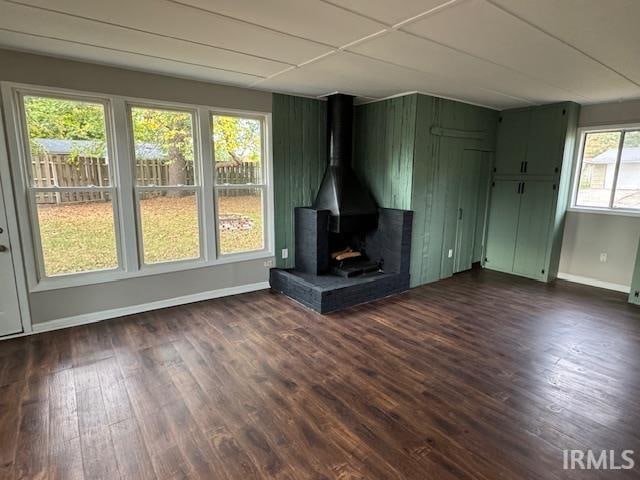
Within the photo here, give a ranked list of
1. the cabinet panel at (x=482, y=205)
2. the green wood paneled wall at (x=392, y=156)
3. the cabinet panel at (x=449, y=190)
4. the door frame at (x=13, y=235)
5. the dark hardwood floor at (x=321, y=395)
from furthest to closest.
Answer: the cabinet panel at (x=482, y=205) → the cabinet panel at (x=449, y=190) → the green wood paneled wall at (x=392, y=156) → the door frame at (x=13, y=235) → the dark hardwood floor at (x=321, y=395)

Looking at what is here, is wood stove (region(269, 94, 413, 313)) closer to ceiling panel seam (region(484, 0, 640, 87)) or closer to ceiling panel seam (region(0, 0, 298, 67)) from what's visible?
ceiling panel seam (region(0, 0, 298, 67))

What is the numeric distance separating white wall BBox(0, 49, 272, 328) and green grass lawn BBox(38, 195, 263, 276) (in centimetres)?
22

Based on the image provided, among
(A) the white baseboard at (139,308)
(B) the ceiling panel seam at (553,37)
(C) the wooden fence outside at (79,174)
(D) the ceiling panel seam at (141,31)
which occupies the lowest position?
(A) the white baseboard at (139,308)

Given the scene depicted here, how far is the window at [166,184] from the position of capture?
11.4 ft

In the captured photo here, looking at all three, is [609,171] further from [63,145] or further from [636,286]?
[63,145]

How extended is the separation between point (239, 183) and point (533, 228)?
4.04 metres

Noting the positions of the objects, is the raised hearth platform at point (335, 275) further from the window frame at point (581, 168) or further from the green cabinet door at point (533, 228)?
the window frame at point (581, 168)

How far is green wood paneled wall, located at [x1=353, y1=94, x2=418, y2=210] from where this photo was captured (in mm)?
4152

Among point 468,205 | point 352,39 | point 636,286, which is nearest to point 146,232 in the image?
point 352,39

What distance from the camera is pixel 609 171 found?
443 centimetres

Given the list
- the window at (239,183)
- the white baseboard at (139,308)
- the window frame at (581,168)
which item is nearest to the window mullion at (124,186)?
the white baseboard at (139,308)

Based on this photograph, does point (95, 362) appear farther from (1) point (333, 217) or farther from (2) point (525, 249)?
(2) point (525, 249)

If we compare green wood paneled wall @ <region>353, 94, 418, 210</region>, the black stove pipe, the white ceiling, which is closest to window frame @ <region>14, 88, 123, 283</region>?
the white ceiling

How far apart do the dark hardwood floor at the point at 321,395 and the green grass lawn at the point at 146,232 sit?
65 centimetres
